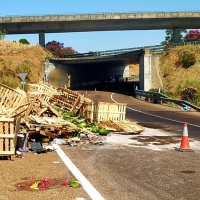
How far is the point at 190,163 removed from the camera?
31.5 ft

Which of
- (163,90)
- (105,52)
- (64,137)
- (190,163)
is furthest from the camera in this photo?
(105,52)

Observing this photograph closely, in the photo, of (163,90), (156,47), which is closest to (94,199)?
(163,90)

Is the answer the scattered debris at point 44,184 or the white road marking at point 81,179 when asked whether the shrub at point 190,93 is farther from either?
the scattered debris at point 44,184

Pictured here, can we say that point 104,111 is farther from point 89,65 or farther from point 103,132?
point 89,65

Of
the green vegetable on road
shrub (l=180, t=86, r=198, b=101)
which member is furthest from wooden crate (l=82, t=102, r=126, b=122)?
shrub (l=180, t=86, r=198, b=101)

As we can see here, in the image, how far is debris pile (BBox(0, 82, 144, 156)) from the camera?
12945mm

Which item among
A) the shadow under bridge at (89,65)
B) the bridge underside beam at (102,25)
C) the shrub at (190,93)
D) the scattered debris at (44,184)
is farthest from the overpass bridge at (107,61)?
the scattered debris at (44,184)

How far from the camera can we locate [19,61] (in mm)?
58094

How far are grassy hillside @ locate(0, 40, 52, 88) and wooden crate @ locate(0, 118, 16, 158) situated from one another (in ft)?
130

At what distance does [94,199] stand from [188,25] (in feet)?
186

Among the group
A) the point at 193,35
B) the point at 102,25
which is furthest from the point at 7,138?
the point at 193,35

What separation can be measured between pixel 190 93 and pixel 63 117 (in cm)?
2336

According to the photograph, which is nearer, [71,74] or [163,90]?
[163,90]

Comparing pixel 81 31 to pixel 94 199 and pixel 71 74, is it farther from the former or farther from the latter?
pixel 94 199
